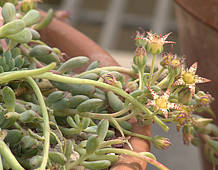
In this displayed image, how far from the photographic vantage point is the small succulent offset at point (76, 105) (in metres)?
0.34

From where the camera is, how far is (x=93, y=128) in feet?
1.22

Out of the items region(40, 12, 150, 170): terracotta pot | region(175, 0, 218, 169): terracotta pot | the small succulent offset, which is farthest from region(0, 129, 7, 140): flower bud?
region(175, 0, 218, 169): terracotta pot

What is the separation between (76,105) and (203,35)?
0.89ft

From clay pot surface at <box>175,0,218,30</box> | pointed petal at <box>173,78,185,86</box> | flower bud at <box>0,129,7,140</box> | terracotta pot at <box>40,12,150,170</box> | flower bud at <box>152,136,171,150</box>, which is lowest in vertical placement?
flower bud at <box>152,136,171,150</box>

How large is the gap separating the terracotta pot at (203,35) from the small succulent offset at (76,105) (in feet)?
0.55

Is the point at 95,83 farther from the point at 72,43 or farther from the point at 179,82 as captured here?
the point at 72,43

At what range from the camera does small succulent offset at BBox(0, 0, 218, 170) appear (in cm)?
34

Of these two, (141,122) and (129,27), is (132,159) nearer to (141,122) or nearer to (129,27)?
(141,122)

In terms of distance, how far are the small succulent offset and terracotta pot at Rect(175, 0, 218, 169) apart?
0.17m

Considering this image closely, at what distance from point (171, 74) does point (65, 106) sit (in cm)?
10

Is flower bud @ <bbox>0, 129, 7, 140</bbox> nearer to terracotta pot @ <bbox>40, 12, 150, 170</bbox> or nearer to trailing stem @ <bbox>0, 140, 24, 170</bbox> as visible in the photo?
trailing stem @ <bbox>0, 140, 24, 170</bbox>

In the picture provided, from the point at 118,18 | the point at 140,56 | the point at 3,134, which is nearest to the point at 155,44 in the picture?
the point at 140,56

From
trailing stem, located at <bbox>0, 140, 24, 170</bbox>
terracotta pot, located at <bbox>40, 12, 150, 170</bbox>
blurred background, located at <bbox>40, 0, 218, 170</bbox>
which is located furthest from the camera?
blurred background, located at <bbox>40, 0, 218, 170</bbox>

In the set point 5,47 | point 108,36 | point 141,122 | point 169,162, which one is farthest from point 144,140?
point 108,36
